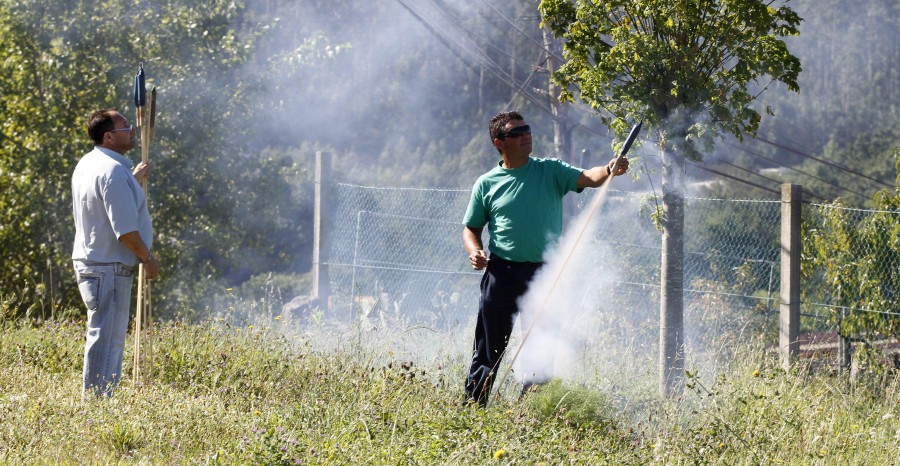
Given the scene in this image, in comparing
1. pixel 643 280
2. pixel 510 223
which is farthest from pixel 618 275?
pixel 510 223

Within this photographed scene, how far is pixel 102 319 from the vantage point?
13.5 ft

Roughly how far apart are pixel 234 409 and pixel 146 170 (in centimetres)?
146

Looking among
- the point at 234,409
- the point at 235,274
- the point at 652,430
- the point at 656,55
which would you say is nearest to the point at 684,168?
the point at 656,55

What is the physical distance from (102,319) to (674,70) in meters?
3.18

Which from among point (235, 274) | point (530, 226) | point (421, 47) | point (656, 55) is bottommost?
point (235, 274)

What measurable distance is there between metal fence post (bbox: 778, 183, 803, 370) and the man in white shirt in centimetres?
382

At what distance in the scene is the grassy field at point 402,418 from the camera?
10.8ft

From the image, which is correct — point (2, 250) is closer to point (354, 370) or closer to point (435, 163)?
point (354, 370)

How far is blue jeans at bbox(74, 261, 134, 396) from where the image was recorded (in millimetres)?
4109

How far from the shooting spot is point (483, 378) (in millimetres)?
4145

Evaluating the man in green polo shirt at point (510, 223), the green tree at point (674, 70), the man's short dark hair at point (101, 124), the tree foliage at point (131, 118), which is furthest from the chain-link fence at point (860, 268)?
the tree foliage at point (131, 118)

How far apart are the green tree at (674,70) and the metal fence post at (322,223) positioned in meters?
3.49

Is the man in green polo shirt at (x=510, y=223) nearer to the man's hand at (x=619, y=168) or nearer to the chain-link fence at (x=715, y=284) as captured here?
the man's hand at (x=619, y=168)

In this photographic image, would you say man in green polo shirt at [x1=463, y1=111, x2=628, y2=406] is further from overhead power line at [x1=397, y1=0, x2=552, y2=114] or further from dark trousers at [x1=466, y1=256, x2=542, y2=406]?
overhead power line at [x1=397, y1=0, x2=552, y2=114]
